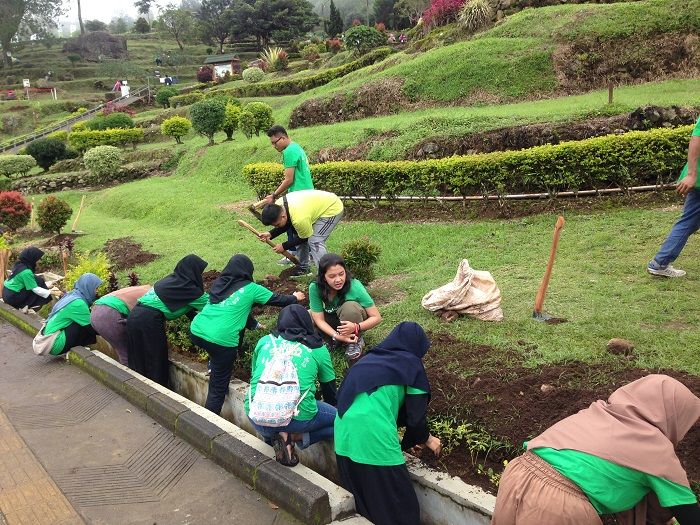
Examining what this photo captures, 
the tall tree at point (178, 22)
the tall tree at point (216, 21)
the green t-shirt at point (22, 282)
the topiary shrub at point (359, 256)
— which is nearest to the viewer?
the topiary shrub at point (359, 256)

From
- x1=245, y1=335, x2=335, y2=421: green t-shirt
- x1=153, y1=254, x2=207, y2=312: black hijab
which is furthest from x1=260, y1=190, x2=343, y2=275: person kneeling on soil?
x1=245, y1=335, x2=335, y2=421: green t-shirt

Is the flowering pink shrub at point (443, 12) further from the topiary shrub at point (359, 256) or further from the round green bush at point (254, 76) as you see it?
the topiary shrub at point (359, 256)

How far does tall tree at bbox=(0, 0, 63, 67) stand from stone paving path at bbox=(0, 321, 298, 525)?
71288 millimetres

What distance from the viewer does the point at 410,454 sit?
3.60m

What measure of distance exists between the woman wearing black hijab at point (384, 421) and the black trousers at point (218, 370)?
1.72 metres

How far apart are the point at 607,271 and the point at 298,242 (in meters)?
3.28

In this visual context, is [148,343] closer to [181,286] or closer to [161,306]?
[161,306]

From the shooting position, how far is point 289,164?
719 centimetres

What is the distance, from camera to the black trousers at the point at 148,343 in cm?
533

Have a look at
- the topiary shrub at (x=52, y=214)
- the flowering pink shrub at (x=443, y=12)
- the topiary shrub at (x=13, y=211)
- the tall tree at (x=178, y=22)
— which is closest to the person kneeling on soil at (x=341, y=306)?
the topiary shrub at (x=52, y=214)

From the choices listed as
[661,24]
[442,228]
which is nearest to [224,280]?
[442,228]

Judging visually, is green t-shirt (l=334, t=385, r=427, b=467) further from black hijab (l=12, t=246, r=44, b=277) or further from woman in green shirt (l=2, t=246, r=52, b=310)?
black hijab (l=12, t=246, r=44, b=277)

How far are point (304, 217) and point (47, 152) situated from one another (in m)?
24.1

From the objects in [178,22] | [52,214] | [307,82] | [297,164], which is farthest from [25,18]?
[297,164]
